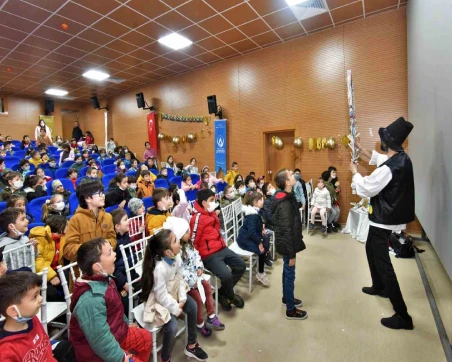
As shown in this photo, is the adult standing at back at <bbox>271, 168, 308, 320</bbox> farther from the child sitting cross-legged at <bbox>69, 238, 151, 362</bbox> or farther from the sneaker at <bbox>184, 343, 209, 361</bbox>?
the child sitting cross-legged at <bbox>69, 238, 151, 362</bbox>

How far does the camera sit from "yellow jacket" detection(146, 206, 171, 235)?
288 cm

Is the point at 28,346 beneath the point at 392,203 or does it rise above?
beneath

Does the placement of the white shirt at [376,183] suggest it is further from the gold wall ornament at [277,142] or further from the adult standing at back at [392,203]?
the gold wall ornament at [277,142]

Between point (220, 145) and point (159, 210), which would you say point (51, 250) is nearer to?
point (159, 210)

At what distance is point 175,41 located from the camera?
6297 millimetres

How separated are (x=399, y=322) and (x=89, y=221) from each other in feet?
9.42

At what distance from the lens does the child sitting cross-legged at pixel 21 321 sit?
3.79 ft

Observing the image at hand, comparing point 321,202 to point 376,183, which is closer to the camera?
point 376,183

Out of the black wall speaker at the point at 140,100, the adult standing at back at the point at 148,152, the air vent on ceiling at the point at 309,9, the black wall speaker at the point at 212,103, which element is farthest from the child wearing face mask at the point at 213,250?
the black wall speaker at the point at 140,100

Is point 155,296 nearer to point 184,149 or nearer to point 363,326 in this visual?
point 363,326

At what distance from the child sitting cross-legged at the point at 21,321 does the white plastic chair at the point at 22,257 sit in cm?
85

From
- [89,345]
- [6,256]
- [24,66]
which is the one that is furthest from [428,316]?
[24,66]

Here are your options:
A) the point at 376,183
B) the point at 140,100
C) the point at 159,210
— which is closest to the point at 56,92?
the point at 140,100

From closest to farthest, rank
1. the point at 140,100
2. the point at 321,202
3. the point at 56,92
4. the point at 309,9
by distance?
the point at 309,9 → the point at 321,202 → the point at 140,100 → the point at 56,92
